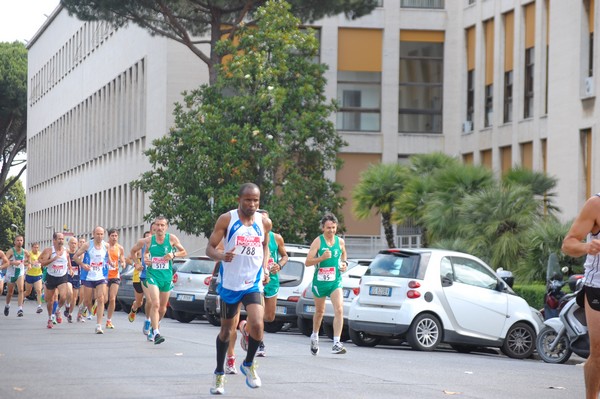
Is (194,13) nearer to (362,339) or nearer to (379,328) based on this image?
(362,339)

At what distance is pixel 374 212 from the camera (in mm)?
39844

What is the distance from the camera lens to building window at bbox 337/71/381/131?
53.5 metres

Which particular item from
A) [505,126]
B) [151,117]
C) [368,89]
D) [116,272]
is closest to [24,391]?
[116,272]

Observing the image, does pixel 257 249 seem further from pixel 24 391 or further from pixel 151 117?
pixel 151 117

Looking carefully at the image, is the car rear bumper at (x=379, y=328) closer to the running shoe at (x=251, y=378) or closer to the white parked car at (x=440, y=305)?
the white parked car at (x=440, y=305)

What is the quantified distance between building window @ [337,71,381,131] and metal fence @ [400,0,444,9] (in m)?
2.78

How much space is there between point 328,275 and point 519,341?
12.4 ft

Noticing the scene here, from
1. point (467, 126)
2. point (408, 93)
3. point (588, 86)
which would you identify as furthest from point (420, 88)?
point (588, 86)

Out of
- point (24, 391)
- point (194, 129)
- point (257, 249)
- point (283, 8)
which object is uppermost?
point (283, 8)

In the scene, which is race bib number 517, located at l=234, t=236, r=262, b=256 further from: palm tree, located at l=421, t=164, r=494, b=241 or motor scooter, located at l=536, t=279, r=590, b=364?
palm tree, located at l=421, t=164, r=494, b=241

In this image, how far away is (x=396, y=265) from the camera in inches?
838

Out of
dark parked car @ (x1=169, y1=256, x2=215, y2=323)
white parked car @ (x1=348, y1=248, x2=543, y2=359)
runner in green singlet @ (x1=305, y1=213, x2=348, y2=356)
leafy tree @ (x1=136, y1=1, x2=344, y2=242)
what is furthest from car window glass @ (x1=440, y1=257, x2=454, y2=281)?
leafy tree @ (x1=136, y1=1, x2=344, y2=242)

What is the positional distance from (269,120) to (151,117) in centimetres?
2085

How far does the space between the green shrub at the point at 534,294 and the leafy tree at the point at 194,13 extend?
1847cm
